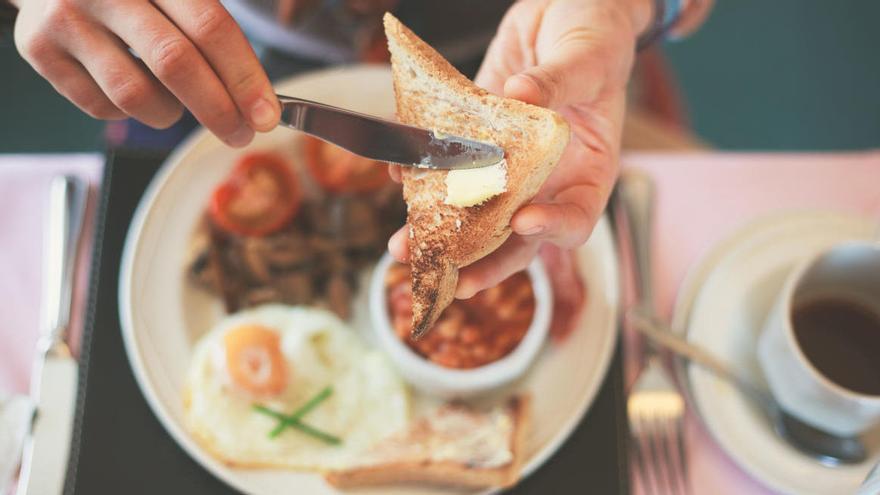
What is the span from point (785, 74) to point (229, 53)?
9.25ft

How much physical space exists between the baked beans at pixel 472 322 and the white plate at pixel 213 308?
0.12 meters

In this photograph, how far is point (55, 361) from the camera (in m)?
1.40

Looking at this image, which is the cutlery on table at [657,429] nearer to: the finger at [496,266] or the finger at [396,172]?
the finger at [496,266]

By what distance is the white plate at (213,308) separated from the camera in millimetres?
1349

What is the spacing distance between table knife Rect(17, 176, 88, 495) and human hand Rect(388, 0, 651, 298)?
76 cm

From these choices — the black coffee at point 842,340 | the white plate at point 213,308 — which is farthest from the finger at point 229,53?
the black coffee at point 842,340

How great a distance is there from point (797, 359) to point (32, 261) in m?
1.50

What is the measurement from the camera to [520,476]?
134cm

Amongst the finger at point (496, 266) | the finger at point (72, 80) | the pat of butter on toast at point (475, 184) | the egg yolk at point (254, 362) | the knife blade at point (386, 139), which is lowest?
the egg yolk at point (254, 362)

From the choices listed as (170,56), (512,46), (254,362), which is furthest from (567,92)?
(254,362)

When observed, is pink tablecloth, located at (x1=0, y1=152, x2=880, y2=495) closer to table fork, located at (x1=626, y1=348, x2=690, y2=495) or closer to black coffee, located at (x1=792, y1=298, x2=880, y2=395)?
table fork, located at (x1=626, y1=348, x2=690, y2=495)

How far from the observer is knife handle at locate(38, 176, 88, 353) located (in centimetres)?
143

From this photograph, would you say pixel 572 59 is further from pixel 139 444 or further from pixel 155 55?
pixel 139 444

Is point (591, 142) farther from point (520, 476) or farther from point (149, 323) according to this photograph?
point (149, 323)
